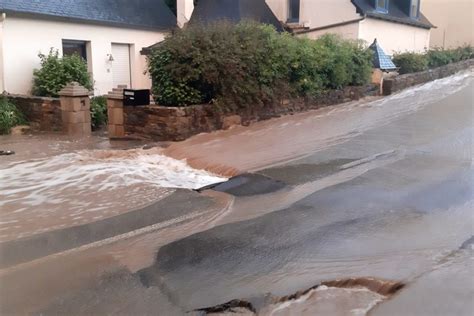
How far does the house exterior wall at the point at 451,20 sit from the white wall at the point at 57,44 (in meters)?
22.6

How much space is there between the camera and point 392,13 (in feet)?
81.3

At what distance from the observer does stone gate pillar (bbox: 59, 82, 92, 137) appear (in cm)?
1222

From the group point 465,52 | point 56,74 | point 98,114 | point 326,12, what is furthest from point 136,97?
point 465,52

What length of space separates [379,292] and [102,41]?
51.5 feet

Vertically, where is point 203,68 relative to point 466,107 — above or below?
above

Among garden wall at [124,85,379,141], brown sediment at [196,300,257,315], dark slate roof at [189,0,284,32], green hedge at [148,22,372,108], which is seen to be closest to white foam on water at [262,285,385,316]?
brown sediment at [196,300,257,315]

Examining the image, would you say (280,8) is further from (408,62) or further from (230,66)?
(230,66)

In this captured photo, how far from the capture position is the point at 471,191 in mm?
6684

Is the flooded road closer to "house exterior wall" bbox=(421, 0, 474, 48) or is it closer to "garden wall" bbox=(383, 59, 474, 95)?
"garden wall" bbox=(383, 59, 474, 95)

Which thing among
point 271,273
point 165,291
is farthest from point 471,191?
point 165,291

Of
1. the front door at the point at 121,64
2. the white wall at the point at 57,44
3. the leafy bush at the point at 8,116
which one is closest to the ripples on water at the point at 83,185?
the leafy bush at the point at 8,116

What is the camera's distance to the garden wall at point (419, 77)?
61.3 feet

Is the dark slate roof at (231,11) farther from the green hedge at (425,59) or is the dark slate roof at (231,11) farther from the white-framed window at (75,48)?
the green hedge at (425,59)

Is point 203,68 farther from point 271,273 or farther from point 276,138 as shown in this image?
point 271,273
